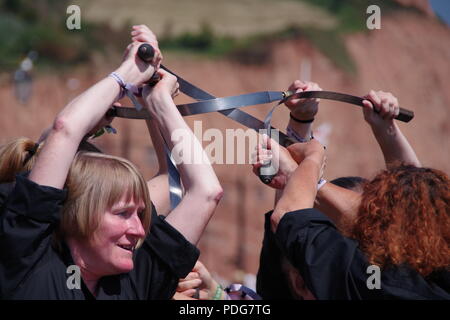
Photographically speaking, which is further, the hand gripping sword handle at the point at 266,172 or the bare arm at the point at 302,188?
the hand gripping sword handle at the point at 266,172

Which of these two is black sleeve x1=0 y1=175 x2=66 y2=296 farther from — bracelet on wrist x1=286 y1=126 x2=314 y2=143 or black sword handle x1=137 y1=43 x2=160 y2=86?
bracelet on wrist x1=286 y1=126 x2=314 y2=143

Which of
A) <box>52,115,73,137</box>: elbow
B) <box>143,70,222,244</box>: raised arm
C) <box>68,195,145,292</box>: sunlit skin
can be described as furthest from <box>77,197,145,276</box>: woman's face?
<box>52,115,73,137</box>: elbow

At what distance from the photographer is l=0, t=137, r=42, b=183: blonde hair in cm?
189

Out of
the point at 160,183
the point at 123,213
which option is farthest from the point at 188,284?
the point at 123,213

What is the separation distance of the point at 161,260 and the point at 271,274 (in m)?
0.65

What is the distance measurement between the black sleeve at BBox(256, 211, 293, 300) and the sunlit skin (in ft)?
2.13

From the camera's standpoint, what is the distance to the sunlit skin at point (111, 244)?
68.9 inches

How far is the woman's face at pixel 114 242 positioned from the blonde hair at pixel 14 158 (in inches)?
12.2

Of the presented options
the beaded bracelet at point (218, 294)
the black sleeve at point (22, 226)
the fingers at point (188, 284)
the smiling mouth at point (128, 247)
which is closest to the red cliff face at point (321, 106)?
the beaded bracelet at point (218, 294)

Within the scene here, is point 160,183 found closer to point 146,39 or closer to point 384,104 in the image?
point 146,39

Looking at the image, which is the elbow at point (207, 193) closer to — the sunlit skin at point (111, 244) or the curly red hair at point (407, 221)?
the sunlit skin at point (111, 244)

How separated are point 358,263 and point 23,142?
40.6 inches
